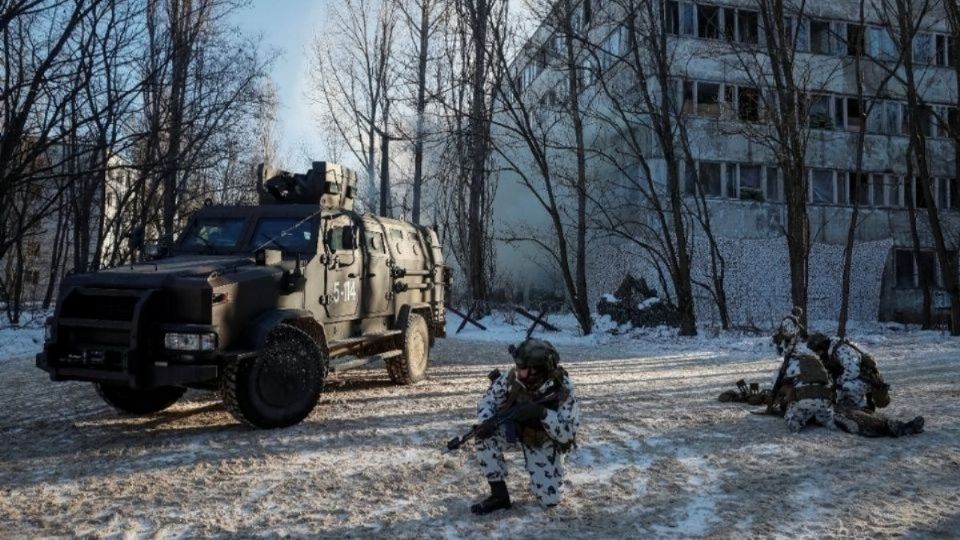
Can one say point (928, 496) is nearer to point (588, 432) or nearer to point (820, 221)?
point (588, 432)

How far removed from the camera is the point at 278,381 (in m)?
6.56

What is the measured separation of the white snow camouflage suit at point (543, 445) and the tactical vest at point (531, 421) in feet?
0.04

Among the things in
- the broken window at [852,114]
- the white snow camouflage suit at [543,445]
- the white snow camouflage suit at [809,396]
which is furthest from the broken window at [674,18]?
the white snow camouflage suit at [543,445]

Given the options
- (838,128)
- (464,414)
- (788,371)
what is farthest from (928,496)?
(838,128)

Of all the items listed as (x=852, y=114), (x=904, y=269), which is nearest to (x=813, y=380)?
(x=852, y=114)

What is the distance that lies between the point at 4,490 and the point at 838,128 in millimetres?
24953

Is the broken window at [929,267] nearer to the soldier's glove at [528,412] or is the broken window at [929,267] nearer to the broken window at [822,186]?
the broken window at [822,186]

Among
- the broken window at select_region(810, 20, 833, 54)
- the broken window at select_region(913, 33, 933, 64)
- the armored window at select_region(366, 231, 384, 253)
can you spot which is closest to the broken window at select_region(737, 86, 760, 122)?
the broken window at select_region(810, 20, 833, 54)

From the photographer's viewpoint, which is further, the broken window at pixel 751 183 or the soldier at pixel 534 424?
the broken window at pixel 751 183

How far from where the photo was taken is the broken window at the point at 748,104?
21.6 meters

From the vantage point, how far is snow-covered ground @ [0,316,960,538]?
4.13m

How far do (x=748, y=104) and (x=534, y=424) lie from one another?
2038 cm

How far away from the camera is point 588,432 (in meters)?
6.59

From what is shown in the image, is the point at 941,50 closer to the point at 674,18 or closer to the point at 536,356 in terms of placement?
the point at 674,18
